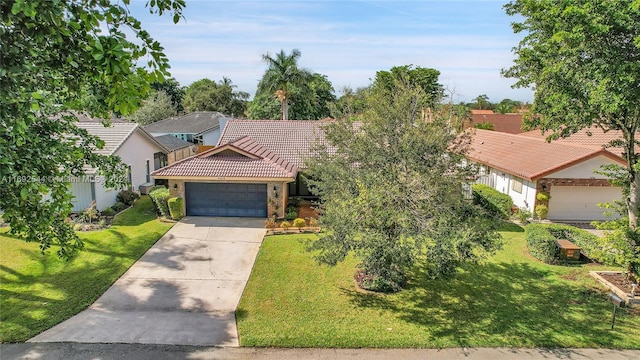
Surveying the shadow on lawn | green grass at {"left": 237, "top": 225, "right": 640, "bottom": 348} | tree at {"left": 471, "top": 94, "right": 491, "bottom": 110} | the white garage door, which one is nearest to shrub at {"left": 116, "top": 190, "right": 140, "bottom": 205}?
green grass at {"left": 237, "top": 225, "right": 640, "bottom": 348}

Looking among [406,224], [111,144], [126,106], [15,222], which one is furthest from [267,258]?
[111,144]

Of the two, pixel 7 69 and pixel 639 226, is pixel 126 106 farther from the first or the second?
pixel 639 226

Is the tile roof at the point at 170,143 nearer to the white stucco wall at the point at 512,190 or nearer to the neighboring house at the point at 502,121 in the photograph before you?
the white stucco wall at the point at 512,190

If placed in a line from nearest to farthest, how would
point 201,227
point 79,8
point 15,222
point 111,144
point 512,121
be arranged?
1. point 79,8
2. point 15,222
3. point 201,227
4. point 111,144
5. point 512,121

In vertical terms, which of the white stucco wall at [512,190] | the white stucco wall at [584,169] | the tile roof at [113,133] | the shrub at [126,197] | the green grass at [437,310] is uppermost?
the tile roof at [113,133]

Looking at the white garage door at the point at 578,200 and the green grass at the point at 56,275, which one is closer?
the green grass at the point at 56,275

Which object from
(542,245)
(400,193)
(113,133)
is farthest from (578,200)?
(113,133)

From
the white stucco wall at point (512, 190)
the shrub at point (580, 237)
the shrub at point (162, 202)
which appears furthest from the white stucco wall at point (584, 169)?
→ the shrub at point (162, 202)
